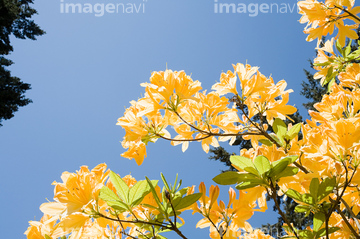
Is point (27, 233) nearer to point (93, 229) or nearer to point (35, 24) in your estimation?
point (93, 229)

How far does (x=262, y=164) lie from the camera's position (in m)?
0.89

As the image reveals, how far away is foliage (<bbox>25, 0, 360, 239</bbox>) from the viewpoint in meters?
0.95

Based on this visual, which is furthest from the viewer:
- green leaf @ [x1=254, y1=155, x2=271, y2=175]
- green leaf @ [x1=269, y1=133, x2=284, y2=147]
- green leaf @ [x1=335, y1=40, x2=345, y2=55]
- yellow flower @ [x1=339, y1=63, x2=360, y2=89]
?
green leaf @ [x1=335, y1=40, x2=345, y2=55]

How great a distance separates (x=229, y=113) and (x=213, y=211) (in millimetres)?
517

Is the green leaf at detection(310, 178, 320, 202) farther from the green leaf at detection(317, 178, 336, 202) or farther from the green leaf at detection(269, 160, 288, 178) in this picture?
the green leaf at detection(269, 160, 288, 178)

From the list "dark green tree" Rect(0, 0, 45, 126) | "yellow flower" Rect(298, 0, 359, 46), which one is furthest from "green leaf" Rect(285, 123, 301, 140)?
"dark green tree" Rect(0, 0, 45, 126)

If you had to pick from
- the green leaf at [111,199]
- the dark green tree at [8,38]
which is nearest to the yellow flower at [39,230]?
the green leaf at [111,199]

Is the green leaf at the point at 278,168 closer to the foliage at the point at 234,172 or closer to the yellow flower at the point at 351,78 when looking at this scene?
the foliage at the point at 234,172

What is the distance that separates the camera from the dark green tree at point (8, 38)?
9.54 meters

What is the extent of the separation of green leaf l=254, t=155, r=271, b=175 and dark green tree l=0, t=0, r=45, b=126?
10357mm

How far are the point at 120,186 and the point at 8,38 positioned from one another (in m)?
12.5

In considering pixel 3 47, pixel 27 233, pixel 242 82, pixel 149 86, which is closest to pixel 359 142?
pixel 242 82

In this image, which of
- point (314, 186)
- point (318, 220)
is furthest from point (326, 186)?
point (318, 220)

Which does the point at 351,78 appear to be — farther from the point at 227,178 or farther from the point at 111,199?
the point at 111,199
